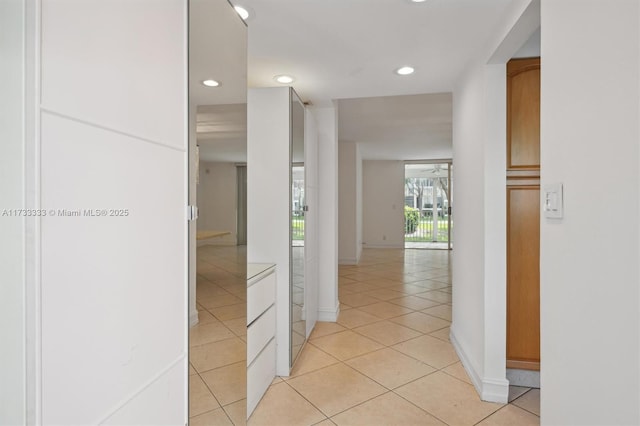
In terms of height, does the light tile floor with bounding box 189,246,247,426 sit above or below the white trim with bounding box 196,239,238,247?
below

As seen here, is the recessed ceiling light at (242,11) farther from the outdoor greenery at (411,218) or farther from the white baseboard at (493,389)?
the outdoor greenery at (411,218)

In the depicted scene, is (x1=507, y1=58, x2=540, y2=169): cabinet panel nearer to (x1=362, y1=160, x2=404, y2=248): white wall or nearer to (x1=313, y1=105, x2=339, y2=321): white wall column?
(x1=313, y1=105, x2=339, y2=321): white wall column

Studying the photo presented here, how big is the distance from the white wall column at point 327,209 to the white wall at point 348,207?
11.7ft

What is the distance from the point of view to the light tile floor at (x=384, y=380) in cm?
203

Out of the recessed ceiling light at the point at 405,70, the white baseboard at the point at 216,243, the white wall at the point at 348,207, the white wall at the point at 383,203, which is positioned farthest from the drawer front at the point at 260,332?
the white wall at the point at 383,203

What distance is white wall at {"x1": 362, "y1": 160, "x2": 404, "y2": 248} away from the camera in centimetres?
975

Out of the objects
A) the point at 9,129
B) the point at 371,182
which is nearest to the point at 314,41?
the point at 9,129

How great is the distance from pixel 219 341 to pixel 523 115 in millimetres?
2273

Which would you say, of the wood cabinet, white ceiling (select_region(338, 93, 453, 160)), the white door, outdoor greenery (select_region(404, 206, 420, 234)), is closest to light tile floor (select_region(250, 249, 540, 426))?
the wood cabinet

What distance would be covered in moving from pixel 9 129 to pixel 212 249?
815 millimetres
